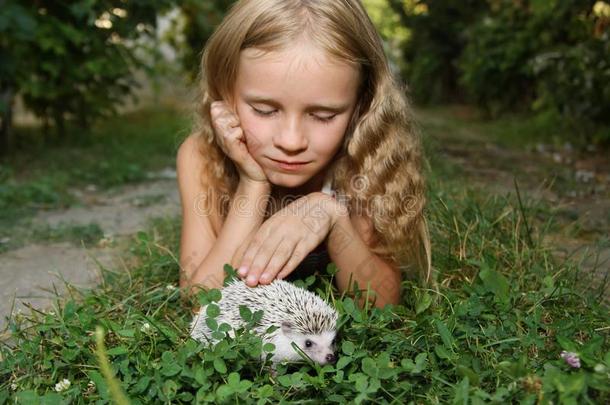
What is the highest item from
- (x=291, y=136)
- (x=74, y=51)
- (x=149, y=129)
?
(x=291, y=136)

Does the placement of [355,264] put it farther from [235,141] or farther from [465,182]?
[465,182]

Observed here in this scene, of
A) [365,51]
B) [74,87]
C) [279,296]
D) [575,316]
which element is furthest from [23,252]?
[74,87]

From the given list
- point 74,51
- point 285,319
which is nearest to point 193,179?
point 285,319

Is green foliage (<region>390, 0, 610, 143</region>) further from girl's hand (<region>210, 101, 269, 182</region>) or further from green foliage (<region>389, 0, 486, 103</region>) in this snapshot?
girl's hand (<region>210, 101, 269, 182</region>)

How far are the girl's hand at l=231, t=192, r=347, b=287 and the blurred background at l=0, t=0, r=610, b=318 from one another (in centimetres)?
115

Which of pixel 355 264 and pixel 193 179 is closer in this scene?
pixel 355 264

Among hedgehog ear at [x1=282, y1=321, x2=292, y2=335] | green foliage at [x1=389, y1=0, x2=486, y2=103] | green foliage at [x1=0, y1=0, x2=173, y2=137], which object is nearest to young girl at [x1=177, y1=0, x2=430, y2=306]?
hedgehog ear at [x1=282, y1=321, x2=292, y2=335]

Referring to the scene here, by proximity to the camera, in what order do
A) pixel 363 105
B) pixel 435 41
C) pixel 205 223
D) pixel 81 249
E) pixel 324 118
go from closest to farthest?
1. pixel 324 118
2. pixel 363 105
3. pixel 205 223
4. pixel 81 249
5. pixel 435 41

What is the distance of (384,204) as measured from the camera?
2.97 metres

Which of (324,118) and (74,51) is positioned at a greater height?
(324,118)

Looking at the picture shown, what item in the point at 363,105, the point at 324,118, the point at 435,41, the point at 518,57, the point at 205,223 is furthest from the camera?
the point at 435,41

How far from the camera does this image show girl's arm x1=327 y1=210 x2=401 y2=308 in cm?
284

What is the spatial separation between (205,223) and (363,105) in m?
0.94

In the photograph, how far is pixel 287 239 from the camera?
2725 mm
